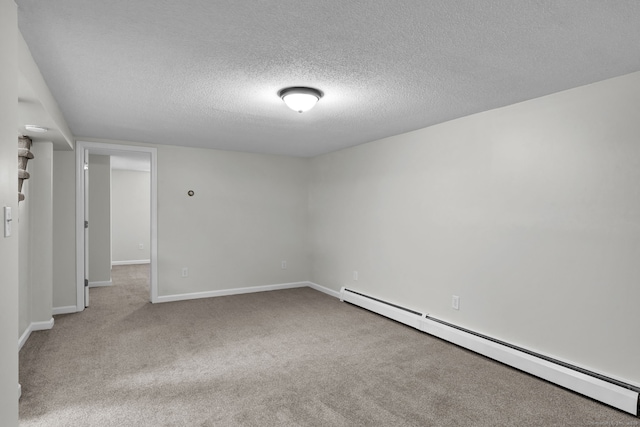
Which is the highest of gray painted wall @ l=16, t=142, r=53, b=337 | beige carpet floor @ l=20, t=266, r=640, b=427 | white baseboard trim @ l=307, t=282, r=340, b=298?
gray painted wall @ l=16, t=142, r=53, b=337

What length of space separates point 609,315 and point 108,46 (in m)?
3.53

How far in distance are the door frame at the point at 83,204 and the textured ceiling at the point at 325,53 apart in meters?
1.18

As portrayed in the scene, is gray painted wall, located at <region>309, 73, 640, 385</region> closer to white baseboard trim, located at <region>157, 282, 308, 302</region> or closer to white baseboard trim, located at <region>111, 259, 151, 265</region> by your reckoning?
white baseboard trim, located at <region>157, 282, 308, 302</region>

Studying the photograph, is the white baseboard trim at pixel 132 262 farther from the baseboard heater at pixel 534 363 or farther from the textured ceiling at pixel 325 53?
the baseboard heater at pixel 534 363

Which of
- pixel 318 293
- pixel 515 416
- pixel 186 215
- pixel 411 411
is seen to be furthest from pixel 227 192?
pixel 515 416

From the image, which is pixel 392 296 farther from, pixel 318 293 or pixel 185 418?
pixel 185 418

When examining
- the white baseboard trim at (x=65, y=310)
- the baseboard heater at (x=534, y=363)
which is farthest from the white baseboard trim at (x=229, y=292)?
the baseboard heater at (x=534, y=363)

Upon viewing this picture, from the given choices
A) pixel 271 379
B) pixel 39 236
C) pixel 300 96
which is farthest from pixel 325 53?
pixel 39 236

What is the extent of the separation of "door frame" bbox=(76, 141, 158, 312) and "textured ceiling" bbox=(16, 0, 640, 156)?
1.18 meters

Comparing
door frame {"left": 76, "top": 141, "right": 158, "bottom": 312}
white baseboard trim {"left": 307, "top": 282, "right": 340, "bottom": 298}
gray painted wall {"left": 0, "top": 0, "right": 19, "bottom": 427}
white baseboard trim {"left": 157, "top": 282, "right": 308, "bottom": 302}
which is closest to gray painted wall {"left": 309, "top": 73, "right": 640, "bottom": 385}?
white baseboard trim {"left": 307, "top": 282, "right": 340, "bottom": 298}

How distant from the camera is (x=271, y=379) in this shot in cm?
272

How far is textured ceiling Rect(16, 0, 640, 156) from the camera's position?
1.67m

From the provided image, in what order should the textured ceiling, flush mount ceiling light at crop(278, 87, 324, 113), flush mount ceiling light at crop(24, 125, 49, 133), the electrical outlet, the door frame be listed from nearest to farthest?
the textured ceiling → flush mount ceiling light at crop(278, 87, 324, 113) → flush mount ceiling light at crop(24, 125, 49, 133) → the electrical outlet → the door frame

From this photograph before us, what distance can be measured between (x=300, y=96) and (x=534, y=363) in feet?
8.76
